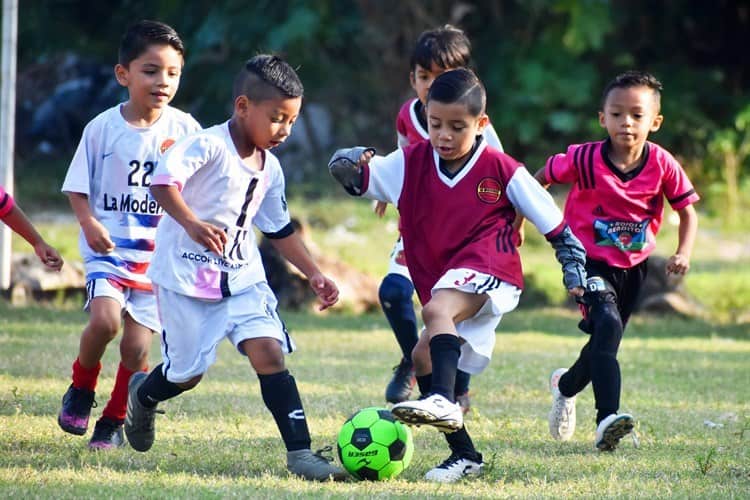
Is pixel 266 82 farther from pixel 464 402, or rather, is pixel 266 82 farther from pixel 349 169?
pixel 464 402

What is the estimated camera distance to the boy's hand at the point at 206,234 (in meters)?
4.65

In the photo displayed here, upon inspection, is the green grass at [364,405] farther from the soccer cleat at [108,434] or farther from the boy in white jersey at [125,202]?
the boy in white jersey at [125,202]

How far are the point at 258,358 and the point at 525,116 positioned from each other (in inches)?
424

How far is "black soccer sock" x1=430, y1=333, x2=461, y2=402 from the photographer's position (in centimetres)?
475

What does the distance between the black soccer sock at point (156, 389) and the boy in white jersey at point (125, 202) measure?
13.7 inches

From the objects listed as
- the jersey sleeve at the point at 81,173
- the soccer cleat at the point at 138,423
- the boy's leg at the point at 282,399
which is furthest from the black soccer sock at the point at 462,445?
the jersey sleeve at the point at 81,173

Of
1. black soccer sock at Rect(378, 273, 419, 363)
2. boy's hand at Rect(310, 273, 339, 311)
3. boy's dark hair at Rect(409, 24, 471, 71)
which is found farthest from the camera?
black soccer sock at Rect(378, 273, 419, 363)

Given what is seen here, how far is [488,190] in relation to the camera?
16.5 feet

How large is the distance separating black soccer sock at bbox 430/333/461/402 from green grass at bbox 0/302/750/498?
0.36 meters

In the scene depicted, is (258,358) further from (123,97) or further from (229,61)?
(123,97)

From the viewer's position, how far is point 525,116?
15188 mm

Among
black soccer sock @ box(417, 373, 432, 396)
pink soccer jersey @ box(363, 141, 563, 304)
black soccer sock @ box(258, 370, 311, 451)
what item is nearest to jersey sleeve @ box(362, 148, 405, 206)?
pink soccer jersey @ box(363, 141, 563, 304)

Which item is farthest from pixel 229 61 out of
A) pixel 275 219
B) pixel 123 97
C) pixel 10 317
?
pixel 275 219

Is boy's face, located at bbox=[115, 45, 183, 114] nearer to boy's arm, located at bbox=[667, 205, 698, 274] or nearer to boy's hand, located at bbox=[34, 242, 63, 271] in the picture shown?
boy's hand, located at bbox=[34, 242, 63, 271]
